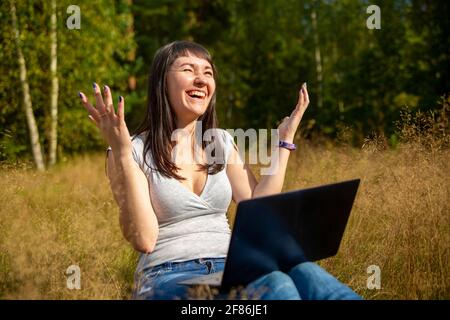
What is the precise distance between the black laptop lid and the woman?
6cm

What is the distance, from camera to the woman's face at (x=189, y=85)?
7.69ft

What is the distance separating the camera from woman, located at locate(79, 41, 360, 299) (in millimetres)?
1854

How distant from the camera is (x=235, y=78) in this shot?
15023mm

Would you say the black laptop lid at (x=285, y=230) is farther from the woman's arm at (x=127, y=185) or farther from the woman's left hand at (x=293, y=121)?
the woman's left hand at (x=293, y=121)

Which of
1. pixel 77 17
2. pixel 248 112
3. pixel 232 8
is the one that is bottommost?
pixel 248 112

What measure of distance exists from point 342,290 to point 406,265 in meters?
1.06

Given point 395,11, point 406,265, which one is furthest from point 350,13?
point 406,265

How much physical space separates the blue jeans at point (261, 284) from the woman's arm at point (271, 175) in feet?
1.47

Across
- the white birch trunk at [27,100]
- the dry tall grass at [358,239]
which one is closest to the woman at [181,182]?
the dry tall grass at [358,239]

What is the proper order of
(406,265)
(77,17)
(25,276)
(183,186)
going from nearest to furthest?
(25,276)
(183,186)
(406,265)
(77,17)

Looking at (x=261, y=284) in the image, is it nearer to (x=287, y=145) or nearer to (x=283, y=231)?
(x=283, y=231)

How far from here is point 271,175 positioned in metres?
2.38

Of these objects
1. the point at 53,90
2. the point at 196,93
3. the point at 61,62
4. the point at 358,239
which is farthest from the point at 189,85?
the point at 61,62
